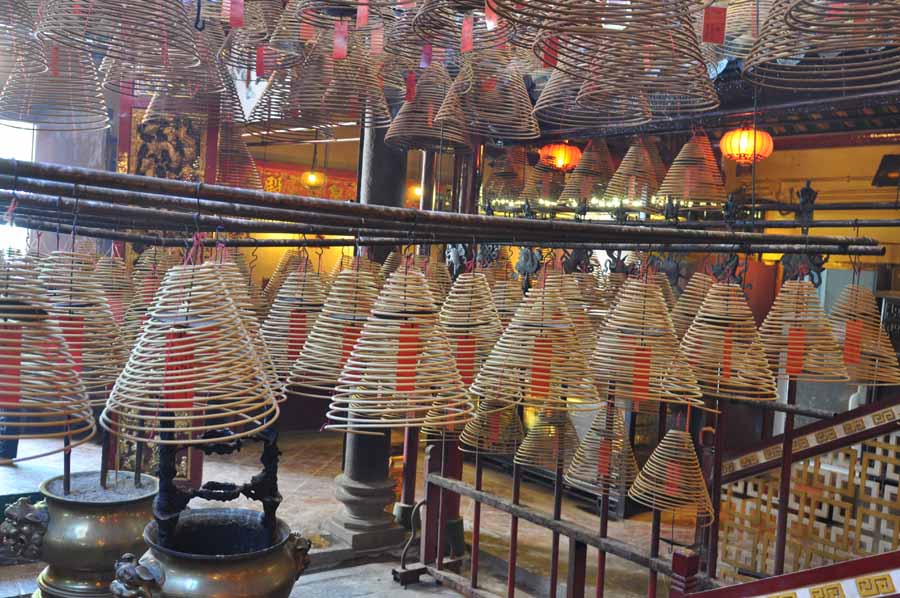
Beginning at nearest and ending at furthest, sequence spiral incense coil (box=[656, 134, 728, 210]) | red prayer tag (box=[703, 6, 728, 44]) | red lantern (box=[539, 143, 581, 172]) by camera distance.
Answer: red prayer tag (box=[703, 6, 728, 44]), spiral incense coil (box=[656, 134, 728, 210]), red lantern (box=[539, 143, 581, 172])

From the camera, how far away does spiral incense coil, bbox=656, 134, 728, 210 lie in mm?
6586

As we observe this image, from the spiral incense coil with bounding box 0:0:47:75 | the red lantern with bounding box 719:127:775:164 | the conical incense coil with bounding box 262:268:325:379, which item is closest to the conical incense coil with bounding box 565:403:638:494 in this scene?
the conical incense coil with bounding box 262:268:325:379

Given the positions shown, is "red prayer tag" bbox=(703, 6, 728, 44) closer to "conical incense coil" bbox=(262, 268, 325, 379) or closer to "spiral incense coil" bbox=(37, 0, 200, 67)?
"conical incense coil" bbox=(262, 268, 325, 379)

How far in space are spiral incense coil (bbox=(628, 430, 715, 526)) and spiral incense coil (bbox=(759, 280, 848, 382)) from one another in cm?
69

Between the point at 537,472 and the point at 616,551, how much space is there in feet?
15.8

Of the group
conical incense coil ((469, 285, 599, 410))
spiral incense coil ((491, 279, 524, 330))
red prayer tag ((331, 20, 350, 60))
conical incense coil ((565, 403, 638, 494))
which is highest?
red prayer tag ((331, 20, 350, 60))

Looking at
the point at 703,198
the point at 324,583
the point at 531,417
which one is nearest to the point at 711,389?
the point at 324,583

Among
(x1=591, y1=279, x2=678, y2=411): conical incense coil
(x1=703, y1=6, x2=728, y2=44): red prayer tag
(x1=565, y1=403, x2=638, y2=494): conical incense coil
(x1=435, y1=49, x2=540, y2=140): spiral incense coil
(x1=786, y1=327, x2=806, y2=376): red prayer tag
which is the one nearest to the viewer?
(x1=591, y1=279, x2=678, y2=411): conical incense coil

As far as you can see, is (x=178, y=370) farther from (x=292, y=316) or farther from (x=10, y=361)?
(x=292, y=316)

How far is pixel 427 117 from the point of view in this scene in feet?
18.1

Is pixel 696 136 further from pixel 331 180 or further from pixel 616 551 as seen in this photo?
pixel 331 180

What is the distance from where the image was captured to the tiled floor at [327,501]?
6004 mm

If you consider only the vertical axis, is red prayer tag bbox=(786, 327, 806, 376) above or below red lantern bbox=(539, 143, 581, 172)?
below

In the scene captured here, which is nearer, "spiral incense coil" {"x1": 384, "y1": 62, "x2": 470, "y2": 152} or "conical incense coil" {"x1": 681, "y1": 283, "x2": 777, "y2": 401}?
"conical incense coil" {"x1": 681, "y1": 283, "x2": 777, "y2": 401}
